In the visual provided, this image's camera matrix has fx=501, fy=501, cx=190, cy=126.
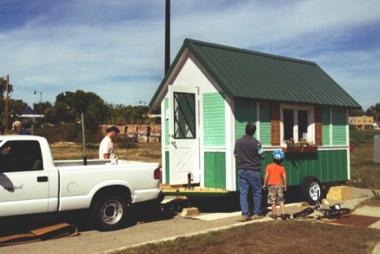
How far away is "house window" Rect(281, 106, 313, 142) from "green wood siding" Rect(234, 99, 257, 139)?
1.18m

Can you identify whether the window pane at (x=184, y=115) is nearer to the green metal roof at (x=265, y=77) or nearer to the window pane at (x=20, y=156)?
the green metal roof at (x=265, y=77)

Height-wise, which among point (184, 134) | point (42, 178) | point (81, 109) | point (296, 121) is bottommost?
point (42, 178)

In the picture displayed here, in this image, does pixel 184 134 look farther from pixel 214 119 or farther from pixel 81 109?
pixel 81 109

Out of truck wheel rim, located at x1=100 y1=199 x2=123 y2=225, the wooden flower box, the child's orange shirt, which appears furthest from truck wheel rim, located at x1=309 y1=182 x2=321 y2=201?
truck wheel rim, located at x1=100 y1=199 x2=123 y2=225

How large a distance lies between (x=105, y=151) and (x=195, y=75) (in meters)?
2.91

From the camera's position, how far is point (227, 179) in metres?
11.2

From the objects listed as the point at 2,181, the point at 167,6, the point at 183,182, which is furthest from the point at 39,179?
the point at 167,6

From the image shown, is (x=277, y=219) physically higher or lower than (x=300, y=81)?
lower

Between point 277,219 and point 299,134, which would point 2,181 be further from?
point 299,134

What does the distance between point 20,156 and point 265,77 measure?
6.60 m

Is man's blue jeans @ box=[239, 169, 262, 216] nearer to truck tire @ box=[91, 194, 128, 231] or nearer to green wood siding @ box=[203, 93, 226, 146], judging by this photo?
green wood siding @ box=[203, 93, 226, 146]

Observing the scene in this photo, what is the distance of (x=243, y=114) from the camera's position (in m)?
11.6

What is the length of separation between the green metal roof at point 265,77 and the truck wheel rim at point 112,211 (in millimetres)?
3563

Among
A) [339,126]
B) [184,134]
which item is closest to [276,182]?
[184,134]
